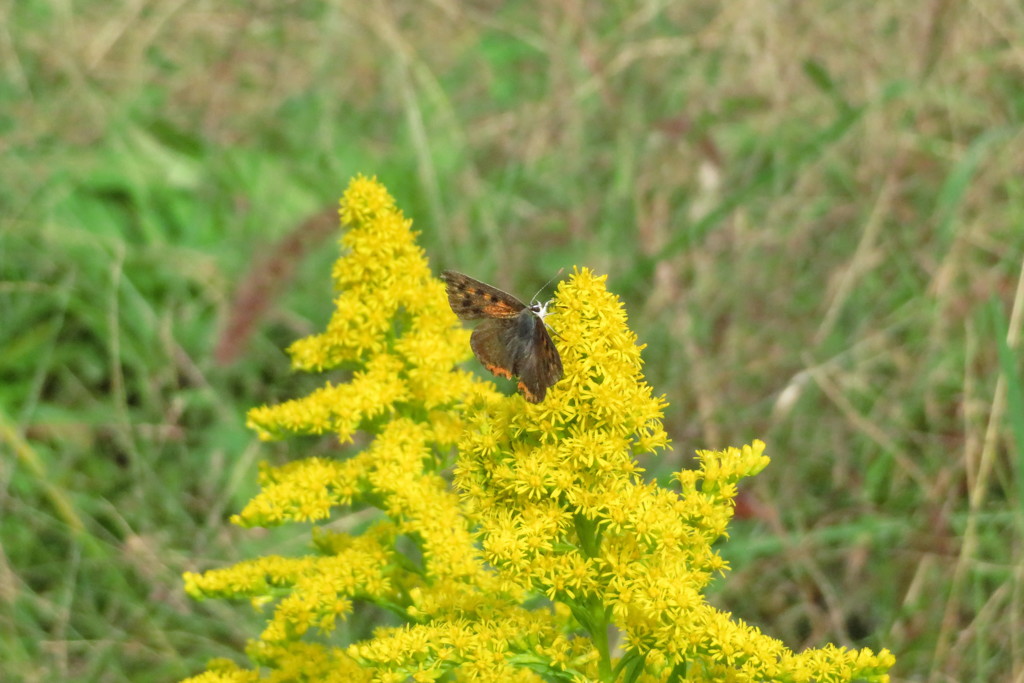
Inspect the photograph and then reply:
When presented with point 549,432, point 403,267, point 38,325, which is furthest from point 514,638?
point 38,325

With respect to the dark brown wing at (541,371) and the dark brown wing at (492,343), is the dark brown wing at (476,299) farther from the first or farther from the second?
the dark brown wing at (541,371)

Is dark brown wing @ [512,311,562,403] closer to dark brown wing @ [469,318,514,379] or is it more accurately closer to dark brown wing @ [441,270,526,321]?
dark brown wing @ [469,318,514,379]

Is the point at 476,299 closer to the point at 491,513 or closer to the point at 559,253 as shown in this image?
the point at 491,513

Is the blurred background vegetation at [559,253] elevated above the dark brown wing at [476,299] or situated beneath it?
elevated above

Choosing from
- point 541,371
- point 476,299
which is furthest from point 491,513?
point 476,299

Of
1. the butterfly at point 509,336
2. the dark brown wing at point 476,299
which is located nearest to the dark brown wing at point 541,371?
the butterfly at point 509,336

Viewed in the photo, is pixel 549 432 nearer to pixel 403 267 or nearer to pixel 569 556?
pixel 569 556

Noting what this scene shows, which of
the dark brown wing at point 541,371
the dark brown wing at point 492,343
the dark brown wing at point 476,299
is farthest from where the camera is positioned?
the dark brown wing at point 476,299
